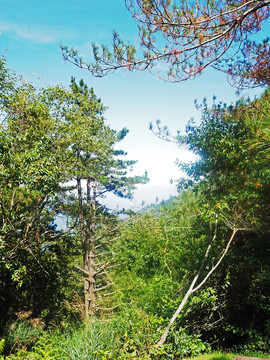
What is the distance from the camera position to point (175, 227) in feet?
19.3

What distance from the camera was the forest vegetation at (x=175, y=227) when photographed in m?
3.91

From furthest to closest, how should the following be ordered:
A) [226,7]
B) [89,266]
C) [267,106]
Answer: [89,266] → [267,106] → [226,7]

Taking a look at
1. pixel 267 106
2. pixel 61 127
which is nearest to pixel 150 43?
pixel 267 106

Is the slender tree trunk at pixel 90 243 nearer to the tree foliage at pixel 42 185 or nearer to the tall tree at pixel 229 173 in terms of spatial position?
the tree foliage at pixel 42 185

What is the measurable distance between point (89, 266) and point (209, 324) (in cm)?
768

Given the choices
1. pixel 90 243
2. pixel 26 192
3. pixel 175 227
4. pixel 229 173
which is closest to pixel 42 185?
pixel 26 192

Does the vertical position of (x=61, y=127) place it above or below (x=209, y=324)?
above

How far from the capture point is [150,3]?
3465mm

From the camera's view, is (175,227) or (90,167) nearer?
(175,227)

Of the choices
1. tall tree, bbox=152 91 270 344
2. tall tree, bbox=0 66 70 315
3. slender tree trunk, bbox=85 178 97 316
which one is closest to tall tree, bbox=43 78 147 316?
slender tree trunk, bbox=85 178 97 316

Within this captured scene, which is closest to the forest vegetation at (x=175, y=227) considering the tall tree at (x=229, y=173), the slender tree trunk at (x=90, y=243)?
the tall tree at (x=229, y=173)

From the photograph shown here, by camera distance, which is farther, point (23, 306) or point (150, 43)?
point (23, 306)

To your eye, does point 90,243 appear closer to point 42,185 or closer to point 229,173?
point 42,185

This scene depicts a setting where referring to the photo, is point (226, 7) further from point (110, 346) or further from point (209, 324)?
point (209, 324)
